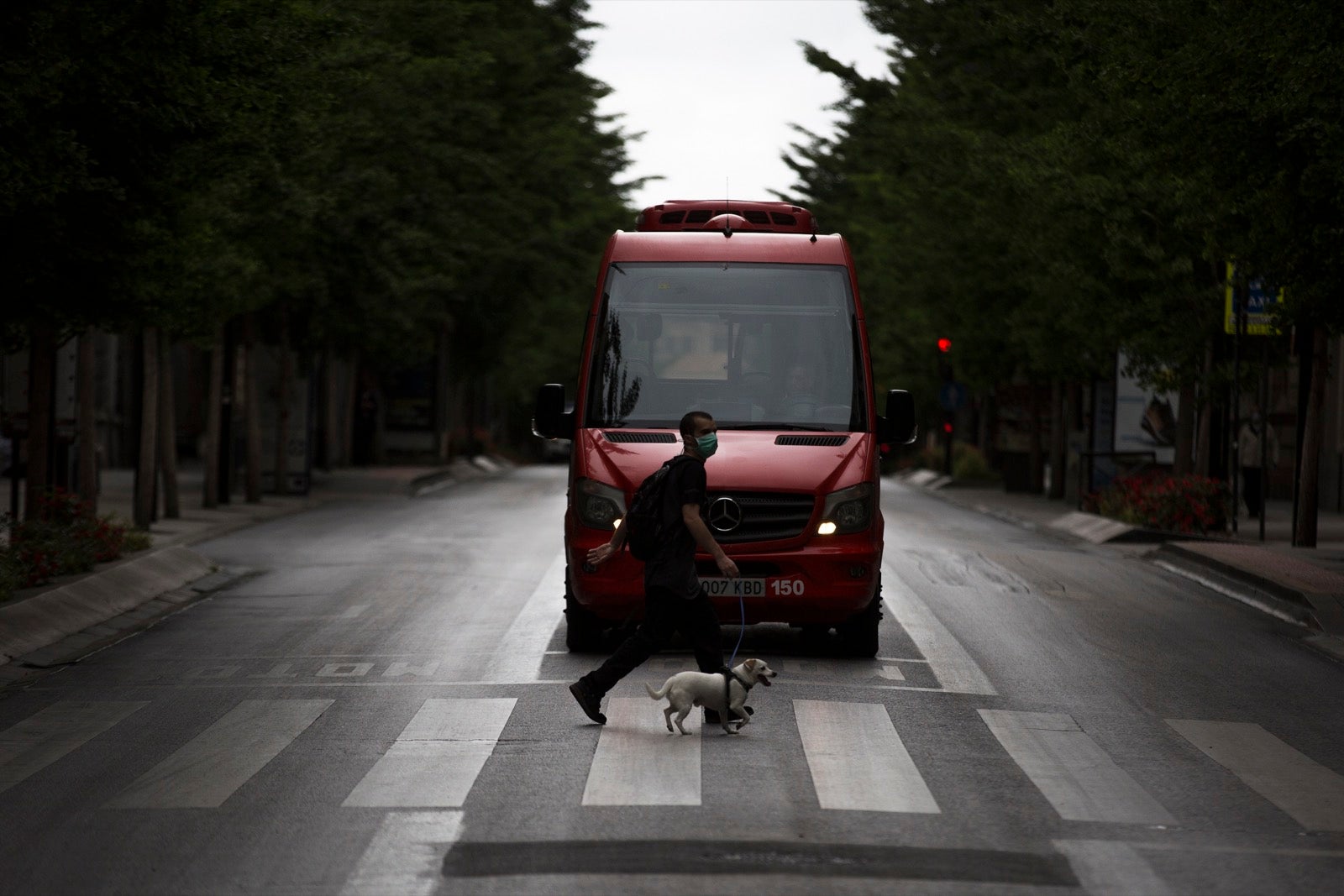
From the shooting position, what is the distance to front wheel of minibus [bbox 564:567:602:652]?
14117 mm

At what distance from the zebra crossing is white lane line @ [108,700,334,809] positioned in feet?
0.04

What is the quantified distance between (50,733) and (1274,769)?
6.20m

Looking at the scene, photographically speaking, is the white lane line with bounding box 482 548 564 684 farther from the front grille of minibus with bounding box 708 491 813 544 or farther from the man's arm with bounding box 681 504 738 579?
the man's arm with bounding box 681 504 738 579

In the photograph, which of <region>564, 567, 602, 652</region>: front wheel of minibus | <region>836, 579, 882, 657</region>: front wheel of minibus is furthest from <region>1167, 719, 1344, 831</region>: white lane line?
<region>564, 567, 602, 652</region>: front wheel of minibus

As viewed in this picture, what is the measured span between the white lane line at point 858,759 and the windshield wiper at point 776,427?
9.85 feet

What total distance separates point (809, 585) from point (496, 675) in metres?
2.12

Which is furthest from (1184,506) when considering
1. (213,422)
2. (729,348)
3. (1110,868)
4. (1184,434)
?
(1110,868)

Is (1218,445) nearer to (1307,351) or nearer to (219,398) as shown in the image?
(1307,351)

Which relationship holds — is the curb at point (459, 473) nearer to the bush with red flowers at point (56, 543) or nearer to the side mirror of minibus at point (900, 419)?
the bush with red flowers at point (56, 543)

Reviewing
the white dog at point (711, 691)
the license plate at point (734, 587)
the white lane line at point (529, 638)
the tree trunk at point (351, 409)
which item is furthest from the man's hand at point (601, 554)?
the tree trunk at point (351, 409)

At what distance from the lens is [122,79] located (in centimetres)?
1527

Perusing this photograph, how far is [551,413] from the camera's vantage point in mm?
14211

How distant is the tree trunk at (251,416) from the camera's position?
34.9m

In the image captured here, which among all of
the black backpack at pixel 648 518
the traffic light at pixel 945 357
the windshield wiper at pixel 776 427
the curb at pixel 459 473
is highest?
the traffic light at pixel 945 357
